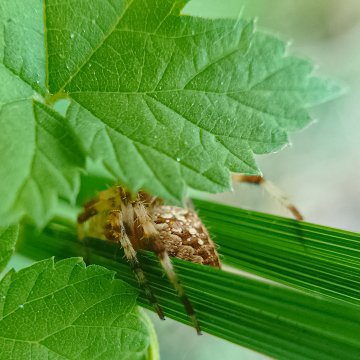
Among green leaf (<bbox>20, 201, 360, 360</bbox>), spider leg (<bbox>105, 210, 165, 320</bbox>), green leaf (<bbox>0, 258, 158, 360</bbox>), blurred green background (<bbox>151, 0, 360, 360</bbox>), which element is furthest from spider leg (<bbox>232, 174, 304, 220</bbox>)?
blurred green background (<bbox>151, 0, 360, 360</bbox>)

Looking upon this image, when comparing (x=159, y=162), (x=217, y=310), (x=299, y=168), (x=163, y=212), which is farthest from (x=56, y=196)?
(x=299, y=168)

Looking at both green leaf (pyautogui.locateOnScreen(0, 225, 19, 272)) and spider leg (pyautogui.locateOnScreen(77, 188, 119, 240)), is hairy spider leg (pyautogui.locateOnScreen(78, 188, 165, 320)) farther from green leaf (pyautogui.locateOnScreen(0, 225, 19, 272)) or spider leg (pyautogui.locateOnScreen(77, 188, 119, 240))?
green leaf (pyautogui.locateOnScreen(0, 225, 19, 272))

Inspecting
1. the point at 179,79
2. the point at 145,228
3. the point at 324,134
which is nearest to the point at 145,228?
the point at 145,228

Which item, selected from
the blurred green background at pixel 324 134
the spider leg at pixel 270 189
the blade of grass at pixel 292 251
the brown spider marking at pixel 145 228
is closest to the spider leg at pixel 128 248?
the brown spider marking at pixel 145 228

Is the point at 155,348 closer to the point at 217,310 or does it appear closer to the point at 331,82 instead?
the point at 217,310

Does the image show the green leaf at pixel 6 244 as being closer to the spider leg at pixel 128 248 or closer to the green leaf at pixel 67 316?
the green leaf at pixel 67 316

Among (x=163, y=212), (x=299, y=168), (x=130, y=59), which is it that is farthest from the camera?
(x=299, y=168)

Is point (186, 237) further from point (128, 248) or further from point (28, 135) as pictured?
point (28, 135)
